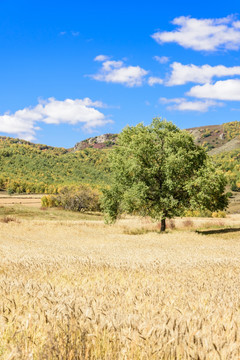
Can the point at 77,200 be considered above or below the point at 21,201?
above

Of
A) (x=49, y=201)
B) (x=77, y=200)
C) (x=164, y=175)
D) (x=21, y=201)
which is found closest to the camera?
(x=164, y=175)

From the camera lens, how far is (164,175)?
3459 cm

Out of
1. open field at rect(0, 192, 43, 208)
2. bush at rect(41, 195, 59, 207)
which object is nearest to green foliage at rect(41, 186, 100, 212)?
bush at rect(41, 195, 59, 207)

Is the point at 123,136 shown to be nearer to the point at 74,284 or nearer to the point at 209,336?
the point at 74,284

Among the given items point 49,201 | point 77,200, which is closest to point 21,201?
point 49,201

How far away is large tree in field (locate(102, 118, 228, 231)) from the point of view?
107ft

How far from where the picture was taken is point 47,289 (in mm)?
4199

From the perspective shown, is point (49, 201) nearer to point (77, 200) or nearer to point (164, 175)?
point (77, 200)

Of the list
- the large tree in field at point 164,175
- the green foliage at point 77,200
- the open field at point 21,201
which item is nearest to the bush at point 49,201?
the green foliage at point 77,200

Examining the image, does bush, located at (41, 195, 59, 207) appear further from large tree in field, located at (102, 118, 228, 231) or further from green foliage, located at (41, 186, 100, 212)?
large tree in field, located at (102, 118, 228, 231)

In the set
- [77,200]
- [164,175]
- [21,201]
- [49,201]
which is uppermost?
[164,175]

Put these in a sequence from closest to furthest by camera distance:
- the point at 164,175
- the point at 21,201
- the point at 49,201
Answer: the point at 164,175 < the point at 49,201 < the point at 21,201

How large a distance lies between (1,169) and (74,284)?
646 ft

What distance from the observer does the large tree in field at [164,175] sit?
107ft
